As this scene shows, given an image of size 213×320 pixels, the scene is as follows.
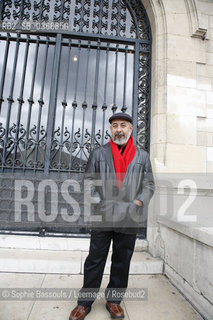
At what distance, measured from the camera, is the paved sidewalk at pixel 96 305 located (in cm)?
184

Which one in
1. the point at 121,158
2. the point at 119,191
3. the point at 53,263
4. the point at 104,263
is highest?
the point at 121,158

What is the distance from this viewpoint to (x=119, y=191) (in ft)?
6.01

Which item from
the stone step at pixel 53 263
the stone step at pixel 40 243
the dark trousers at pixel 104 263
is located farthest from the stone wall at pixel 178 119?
the stone step at pixel 40 243

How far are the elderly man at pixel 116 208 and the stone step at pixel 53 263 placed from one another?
894 mm

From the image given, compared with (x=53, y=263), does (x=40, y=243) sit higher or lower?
higher

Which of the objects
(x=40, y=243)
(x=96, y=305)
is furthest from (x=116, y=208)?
(x=40, y=243)

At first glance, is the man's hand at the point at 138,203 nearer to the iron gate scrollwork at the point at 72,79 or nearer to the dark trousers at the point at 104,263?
the dark trousers at the point at 104,263

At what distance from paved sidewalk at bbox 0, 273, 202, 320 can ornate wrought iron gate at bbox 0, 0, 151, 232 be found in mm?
1024

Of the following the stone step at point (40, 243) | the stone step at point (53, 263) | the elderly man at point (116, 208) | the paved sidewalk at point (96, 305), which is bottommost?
the paved sidewalk at point (96, 305)

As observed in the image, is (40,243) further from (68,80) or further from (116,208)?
(68,80)

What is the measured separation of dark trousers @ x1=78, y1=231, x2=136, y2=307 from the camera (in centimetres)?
180

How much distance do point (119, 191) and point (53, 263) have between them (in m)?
1.63

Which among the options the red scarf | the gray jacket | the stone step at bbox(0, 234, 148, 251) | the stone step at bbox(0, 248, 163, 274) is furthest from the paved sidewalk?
the red scarf

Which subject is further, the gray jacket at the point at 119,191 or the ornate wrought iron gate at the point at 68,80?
the ornate wrought iron gate at the point at 68,80
